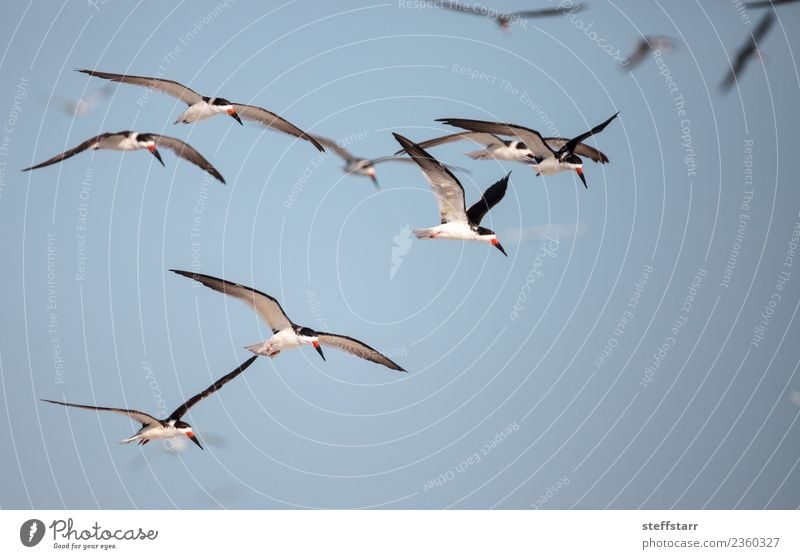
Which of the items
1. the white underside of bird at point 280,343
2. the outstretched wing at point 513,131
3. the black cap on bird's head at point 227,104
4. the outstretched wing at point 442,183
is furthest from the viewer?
the black cap on bird's head at point 227,104

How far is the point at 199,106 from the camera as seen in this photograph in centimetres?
835

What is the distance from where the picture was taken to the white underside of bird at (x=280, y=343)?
8258 millimetres

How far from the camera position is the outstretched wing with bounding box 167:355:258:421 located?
820 cm

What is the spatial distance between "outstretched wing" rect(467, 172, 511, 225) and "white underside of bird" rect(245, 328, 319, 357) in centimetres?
133

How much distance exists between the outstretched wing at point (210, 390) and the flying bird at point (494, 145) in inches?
70.1

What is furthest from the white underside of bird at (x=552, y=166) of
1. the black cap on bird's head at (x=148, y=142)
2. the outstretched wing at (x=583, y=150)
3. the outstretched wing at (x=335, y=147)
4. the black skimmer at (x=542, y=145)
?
the black cap on bird's head at (x=148, y=142)

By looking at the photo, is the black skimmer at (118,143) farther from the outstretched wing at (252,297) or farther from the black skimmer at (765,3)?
the black skimmer at (765,3)

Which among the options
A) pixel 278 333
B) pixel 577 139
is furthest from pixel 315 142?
pixel 577 139

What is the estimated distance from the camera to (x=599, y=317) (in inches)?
350

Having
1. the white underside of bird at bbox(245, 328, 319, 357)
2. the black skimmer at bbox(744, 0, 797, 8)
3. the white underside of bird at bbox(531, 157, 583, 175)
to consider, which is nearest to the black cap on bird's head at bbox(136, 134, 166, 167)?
the white underside of bird at bbox(245, 328, 319, 357)

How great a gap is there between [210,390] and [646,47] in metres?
3.85

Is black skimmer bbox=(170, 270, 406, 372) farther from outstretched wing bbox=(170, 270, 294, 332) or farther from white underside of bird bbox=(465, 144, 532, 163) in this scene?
white underside of bird bbox=(465, 144, 532, 163)

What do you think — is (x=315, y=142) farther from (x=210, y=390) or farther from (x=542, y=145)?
(x=210, y=390)

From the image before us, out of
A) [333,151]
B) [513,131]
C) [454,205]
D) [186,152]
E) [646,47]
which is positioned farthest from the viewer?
[646,47]
